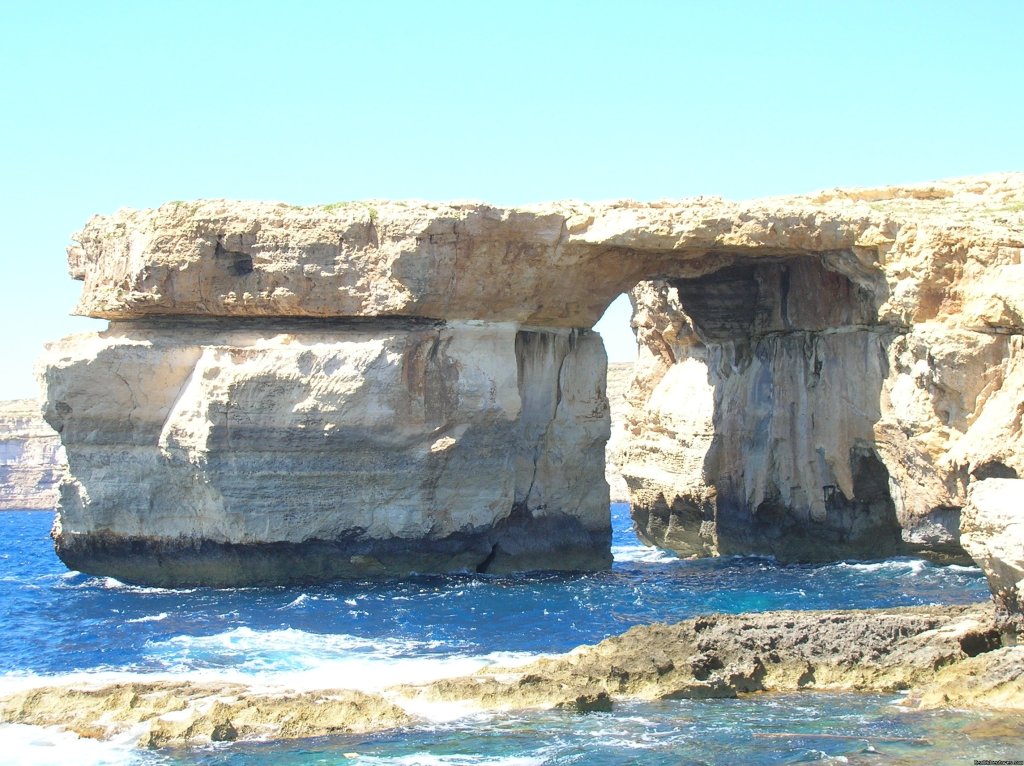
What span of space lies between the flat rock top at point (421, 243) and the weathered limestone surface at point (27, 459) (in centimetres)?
6607

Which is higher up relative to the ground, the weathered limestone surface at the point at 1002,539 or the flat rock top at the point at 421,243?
the flat rock top at the point at 421,243

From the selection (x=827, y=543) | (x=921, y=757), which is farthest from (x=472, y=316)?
(x=921, y=757)

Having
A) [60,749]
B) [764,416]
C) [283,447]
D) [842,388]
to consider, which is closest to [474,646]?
[60,749]

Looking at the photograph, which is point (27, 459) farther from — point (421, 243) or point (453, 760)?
point (453, 760)

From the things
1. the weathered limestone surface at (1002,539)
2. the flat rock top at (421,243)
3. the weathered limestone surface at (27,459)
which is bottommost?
the weathered limestone surface at (27,459)

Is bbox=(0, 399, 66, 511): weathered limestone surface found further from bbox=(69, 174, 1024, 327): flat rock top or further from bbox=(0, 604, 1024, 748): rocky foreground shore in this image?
bbox=(0, 604, 1024, 748): rocky foreground shore

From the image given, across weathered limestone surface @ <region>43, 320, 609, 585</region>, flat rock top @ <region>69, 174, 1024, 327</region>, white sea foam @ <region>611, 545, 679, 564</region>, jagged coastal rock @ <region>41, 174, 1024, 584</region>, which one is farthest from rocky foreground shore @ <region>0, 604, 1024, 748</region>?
white sea foam @ <region>611, 545, 679, 564</region>

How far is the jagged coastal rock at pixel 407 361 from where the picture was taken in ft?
74.0

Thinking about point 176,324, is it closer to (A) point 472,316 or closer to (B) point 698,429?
(A) point 472,316

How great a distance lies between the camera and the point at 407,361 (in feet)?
76.1

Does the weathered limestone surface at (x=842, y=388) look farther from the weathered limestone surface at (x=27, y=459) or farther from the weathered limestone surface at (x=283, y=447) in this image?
the weathered limestone surface at (x=27, y=459)

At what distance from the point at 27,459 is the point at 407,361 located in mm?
70505

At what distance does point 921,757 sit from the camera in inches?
480

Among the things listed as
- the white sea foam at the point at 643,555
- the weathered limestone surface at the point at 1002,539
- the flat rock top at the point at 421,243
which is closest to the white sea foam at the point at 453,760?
the weathered limestone surface at the point at 1002,539
